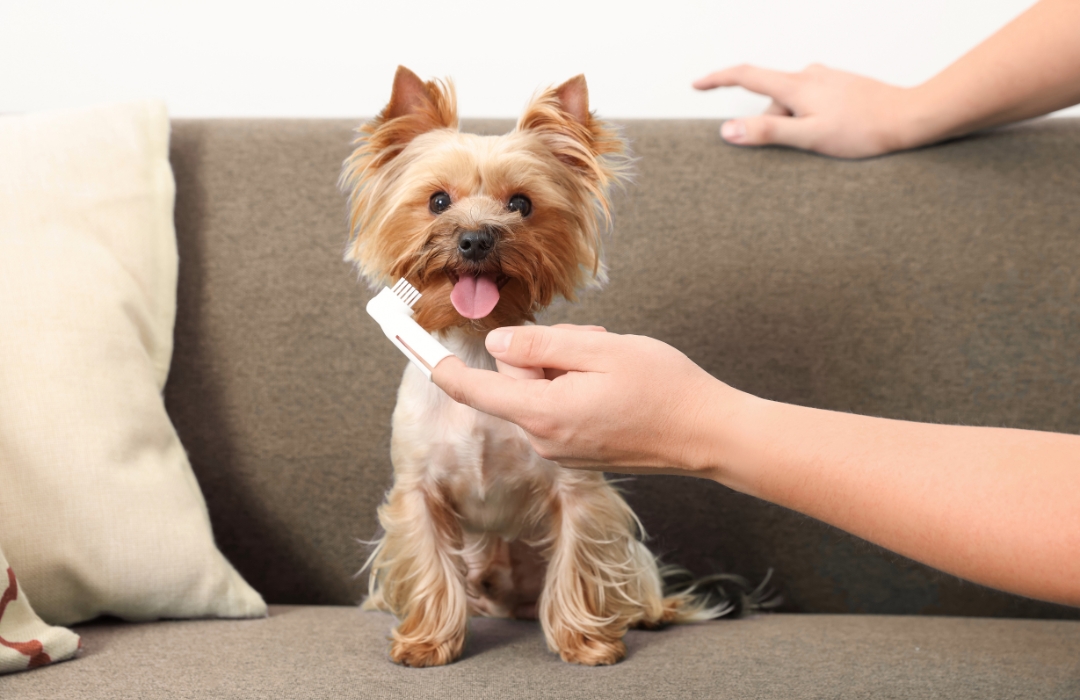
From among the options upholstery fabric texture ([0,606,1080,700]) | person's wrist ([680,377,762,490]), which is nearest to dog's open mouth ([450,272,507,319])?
person's wrist ([680,377,762,490])

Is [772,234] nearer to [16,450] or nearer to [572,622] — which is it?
[572,622]

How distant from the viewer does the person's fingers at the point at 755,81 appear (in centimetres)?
160

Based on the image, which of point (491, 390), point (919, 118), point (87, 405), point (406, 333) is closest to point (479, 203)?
point (406, 333)

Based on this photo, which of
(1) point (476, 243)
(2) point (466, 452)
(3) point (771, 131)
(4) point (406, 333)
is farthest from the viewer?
(3) point (771, 131)

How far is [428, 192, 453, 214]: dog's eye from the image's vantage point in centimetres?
122

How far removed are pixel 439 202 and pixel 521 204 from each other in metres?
0.12

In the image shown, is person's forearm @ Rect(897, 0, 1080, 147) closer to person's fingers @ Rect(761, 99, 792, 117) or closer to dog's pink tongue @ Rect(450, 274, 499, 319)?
A: person's fingers @ Rect(761, 99, 792, 117)

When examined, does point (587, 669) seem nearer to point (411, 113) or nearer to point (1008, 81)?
point (411, 113)

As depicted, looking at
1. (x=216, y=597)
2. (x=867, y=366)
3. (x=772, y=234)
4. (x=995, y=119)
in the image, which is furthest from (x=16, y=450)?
(x=995, y=119)

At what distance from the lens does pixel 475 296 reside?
3.75 feet

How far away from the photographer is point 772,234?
156 centimetres

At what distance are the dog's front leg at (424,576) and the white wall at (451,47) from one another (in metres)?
0.91

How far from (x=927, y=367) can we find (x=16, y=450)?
150cm

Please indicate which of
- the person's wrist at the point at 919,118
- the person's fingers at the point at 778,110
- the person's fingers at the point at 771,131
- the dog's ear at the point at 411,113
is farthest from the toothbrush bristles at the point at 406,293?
the person's wrist at the point at 919,118
